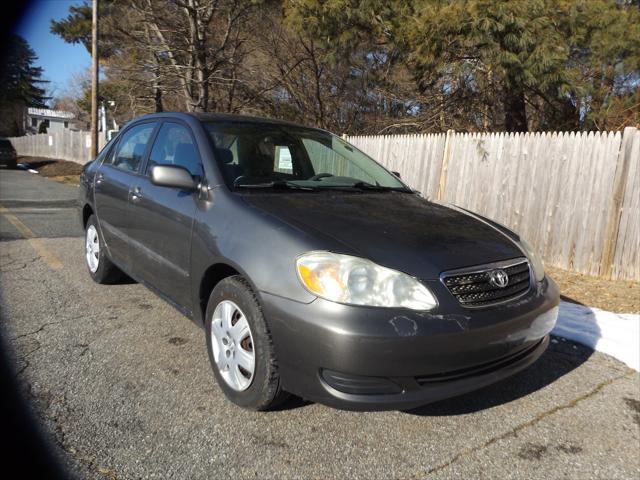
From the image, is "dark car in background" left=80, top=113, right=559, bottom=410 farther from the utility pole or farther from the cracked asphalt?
the utility pole

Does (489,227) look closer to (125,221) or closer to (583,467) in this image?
(583,467)

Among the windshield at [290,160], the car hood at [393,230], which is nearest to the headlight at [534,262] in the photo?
the car hood at [393,230]

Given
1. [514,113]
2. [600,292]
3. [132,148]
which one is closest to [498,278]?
[132,148]

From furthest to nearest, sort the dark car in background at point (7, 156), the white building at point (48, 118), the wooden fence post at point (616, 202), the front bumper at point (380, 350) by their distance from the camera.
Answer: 1. the white building at point (48, 118)
2. the dark car in background at point (7, 156)
3. the wooden fence post at point (616, 202)
4. the front bumper at point (380, 350)

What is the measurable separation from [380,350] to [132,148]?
311 centimetres

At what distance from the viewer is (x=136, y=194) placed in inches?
144

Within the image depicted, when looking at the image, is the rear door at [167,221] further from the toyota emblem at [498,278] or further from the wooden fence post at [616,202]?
the wooden fence post at [616,202]

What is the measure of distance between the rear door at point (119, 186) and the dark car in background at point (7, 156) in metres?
22.8

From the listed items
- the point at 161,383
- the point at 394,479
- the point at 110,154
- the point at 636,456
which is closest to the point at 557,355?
the point at 636,456

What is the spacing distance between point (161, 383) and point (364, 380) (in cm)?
135

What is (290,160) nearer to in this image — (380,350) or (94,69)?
(380,350)

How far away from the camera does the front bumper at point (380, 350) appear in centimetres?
209

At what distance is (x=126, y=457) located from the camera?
2.17 m

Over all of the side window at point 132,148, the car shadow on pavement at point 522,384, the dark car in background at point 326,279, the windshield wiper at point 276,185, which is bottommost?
the car shadow on pavement at point 522,384
